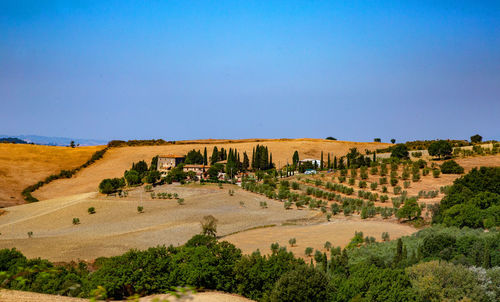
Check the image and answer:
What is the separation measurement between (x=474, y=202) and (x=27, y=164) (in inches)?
3343

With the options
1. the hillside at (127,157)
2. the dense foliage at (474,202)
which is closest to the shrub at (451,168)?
the dense foliage at (474,202)

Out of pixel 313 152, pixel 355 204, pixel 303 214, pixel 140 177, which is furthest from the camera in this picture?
pixel 313 152

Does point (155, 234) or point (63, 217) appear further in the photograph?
point (63, 217)

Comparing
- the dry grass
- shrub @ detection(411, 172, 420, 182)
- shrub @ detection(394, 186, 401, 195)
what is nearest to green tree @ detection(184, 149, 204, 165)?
the dry grass

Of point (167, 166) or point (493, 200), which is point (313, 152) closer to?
point (167, 166)

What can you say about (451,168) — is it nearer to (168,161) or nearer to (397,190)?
(397,190)

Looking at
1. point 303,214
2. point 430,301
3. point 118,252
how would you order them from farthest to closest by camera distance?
point 303,214 < point 118,252 < point 430,301

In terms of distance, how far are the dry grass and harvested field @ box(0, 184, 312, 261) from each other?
19593 mm

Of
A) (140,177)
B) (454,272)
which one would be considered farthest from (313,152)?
(454,272)

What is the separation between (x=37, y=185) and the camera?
7275cm

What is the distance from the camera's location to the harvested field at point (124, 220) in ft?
102

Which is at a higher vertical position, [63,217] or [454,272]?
[454,272]

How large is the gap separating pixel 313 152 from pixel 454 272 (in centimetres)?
8711

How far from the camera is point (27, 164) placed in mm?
87375
